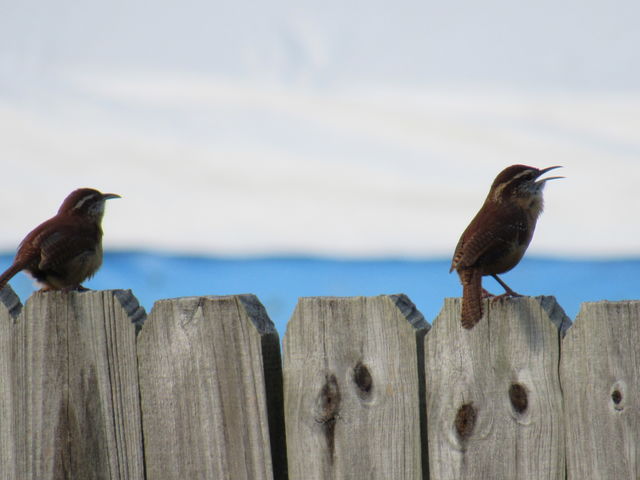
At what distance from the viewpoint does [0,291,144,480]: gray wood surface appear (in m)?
3.33

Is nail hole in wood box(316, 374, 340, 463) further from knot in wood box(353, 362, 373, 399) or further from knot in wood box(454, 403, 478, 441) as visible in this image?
knot in wood box(454, 403, 478, 441)

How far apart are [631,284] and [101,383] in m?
3.78

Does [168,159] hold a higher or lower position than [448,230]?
higher

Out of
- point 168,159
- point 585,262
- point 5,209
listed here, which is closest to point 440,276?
point 585,262

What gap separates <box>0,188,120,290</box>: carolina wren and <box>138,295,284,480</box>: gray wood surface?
33.7 inches

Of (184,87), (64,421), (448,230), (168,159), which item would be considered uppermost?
(184,87)

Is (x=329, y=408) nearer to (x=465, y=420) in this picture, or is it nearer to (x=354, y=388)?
(x=354, y=388)

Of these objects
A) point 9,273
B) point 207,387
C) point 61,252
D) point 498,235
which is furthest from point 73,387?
point 498,235

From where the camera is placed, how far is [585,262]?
614 cm

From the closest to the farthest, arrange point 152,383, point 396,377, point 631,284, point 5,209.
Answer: point 396,377 < point 152,383 < point 631,284 < point 5,209

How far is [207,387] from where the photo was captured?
3248 millimetres

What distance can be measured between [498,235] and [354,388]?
1061 millimetres

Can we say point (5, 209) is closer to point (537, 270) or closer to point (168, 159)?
point (168, 159)

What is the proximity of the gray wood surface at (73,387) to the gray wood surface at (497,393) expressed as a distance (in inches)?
40.5
